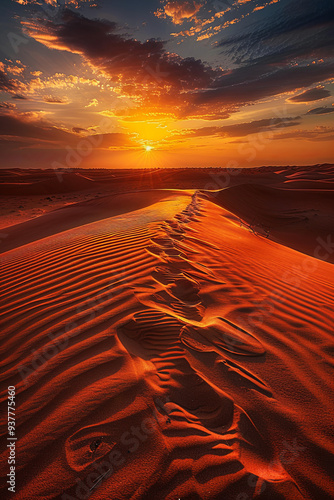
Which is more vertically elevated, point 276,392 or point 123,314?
point 123,314

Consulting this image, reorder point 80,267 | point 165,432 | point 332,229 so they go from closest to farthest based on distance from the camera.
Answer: point 165,432
point 80,267
point 332,229

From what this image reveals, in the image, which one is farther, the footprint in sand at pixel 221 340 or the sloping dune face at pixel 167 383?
the footprint in sand at pixel 221 340

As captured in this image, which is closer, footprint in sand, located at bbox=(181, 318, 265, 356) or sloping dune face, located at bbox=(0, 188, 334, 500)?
sloping dune face, located at bbox=(0, 188, 334, 500)

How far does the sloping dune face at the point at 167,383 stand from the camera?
119 centimetres

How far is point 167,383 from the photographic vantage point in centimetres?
163

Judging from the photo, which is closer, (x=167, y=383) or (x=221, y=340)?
(x=167, y=383)

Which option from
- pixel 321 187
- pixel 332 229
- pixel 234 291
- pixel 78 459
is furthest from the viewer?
pixel 321 187

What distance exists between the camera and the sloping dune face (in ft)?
3.89

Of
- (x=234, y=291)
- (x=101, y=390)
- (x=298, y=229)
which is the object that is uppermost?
(x=101, y=390)

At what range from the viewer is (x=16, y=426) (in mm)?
1410

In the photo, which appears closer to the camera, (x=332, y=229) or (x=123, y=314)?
(x=123, y=314)

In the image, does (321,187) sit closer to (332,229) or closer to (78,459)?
(332,229)

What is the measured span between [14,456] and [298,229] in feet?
34.9

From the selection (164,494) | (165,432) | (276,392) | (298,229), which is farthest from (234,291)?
(298,229)
